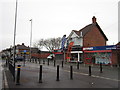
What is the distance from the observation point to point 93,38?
4081 centimetres

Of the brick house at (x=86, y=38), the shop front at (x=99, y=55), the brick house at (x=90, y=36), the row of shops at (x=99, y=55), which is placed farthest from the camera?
the brick house at (x=90, y=36)

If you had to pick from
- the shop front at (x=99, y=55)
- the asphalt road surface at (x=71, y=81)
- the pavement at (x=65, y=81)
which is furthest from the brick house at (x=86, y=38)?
the asphalt road surface at (x=71, y=81)

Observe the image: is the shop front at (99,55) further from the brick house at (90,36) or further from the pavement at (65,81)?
the pavement at (65,81)

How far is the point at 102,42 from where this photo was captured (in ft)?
139

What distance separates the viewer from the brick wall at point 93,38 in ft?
128

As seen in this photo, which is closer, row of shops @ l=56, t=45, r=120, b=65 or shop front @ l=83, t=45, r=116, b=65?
row of shops @ l=56, t=45, r=120, b=65

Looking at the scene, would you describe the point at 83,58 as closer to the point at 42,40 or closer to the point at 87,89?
the point at 87,89

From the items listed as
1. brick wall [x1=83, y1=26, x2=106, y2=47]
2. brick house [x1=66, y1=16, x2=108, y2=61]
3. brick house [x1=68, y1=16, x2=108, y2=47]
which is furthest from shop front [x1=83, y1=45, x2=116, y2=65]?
brick wall [x1=83, y1=26, x2=106, y2=47]

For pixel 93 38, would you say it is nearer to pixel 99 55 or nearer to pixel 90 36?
pixel 90 36

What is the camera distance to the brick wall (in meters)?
39.1

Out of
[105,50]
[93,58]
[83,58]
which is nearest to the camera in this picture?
[105,50]

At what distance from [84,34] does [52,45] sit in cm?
3827

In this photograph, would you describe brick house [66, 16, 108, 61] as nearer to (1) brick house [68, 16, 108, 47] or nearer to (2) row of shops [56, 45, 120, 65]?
(1) brick house [68, 16, 108, 47]

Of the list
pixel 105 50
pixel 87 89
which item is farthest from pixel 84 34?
pixel 87 89
